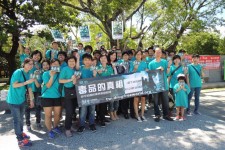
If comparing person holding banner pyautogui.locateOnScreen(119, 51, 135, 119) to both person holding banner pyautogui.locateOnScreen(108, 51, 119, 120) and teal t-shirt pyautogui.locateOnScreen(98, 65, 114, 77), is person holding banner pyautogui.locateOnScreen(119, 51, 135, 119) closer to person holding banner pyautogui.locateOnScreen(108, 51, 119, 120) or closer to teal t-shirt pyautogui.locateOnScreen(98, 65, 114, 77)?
person holding banner pyautogui.locateOnScreen(108, 51, 119, 120)

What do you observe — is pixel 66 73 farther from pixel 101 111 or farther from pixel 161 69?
pixel 161 69

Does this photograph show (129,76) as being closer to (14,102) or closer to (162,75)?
(162,75)

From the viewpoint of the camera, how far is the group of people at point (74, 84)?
5.02 meters

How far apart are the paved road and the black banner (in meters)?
0.74

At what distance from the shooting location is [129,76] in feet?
20.7

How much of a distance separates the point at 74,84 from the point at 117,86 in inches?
43.6

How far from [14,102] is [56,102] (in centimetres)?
94

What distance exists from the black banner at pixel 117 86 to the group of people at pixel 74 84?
140mm

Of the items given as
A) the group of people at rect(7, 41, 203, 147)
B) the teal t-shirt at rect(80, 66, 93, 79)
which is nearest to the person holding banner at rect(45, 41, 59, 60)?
the group of people at rect(7, 41, 203, 147)

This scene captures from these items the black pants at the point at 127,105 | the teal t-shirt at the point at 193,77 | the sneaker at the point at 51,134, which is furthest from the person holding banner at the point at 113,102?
the teal t-shirt at the point at 193,77

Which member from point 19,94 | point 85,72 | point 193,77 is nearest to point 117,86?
point 85,72

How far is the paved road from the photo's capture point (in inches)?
195

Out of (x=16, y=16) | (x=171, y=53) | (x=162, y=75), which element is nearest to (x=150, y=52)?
(x=171, y=53)

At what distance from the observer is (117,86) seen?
617 centimetres
